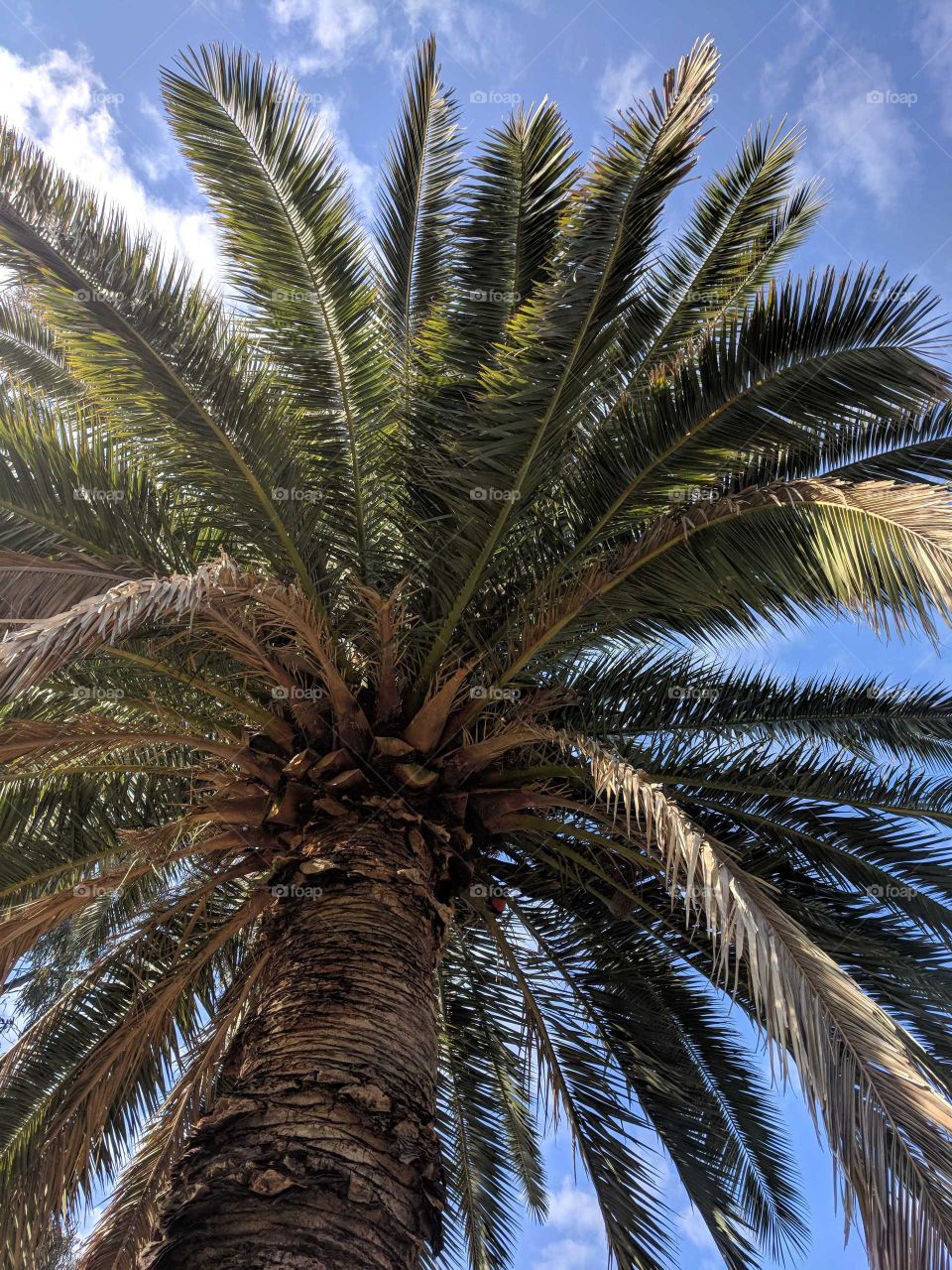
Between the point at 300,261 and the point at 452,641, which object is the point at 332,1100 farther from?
the point at 300,261

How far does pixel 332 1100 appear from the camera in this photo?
365 centimetres

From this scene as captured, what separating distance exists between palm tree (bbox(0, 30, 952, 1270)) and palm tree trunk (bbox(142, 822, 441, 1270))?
32 mm

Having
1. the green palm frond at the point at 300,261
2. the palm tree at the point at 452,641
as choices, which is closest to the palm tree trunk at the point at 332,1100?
the palm tree at the point at 452,641

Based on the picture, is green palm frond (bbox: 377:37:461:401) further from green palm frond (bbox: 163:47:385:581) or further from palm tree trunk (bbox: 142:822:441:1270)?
palm tree trunk (bbox: 142:822:441:1270)

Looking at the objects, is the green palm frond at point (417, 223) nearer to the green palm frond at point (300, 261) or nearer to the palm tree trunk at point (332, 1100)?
the green palm frond at point (300, 261)

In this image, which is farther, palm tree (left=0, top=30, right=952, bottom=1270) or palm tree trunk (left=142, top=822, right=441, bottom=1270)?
palm tree (left=0, top=30, right=952, bottom=1270)

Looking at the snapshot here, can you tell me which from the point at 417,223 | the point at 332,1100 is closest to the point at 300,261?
the point at 417,223

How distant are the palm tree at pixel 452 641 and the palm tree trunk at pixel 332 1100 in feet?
0.11

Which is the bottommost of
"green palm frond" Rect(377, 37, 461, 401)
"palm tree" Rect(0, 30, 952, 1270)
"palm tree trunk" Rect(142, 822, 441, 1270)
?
"palm tree trunk" Rect(142, 822, 441, 1270)

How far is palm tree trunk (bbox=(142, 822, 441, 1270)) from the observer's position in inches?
123

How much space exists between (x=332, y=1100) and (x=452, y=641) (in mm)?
2893

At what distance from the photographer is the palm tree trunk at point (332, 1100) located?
10.2ft

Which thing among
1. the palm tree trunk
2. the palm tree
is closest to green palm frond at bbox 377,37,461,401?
the palm tree

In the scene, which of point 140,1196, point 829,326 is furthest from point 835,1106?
point 140,1196
